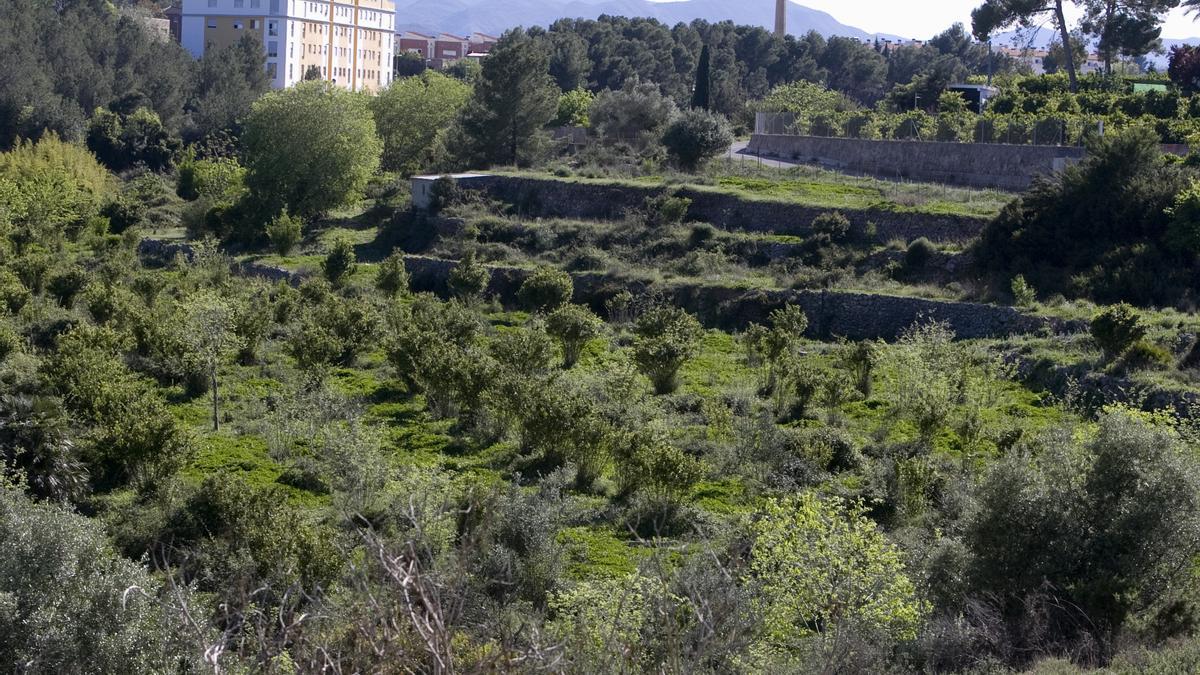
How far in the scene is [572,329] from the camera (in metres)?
26.7

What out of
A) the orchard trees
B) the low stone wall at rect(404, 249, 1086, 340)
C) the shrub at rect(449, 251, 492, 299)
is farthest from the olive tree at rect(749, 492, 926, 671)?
the orchard trees

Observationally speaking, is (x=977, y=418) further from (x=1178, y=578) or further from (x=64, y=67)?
(x=64, y=67)

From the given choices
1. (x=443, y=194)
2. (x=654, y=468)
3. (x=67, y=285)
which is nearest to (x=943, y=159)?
(x=443, y=194)

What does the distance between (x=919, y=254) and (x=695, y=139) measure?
12966 mm

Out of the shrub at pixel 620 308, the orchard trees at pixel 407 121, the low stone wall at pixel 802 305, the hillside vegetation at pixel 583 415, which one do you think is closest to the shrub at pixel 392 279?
the hillside vegetation at pixel 583 415

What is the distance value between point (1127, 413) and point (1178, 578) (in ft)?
8.98

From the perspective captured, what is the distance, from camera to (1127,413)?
15594 millimetres

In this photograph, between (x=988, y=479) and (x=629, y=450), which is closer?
(x=988, y=479)

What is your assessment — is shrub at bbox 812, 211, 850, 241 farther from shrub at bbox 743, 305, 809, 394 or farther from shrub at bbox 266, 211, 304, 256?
shrub at bbox 266, 211, 304, 256

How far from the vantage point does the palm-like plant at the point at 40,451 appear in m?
17.2

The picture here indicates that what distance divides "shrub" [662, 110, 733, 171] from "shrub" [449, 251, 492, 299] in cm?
1279

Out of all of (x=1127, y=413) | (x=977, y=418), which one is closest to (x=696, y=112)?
(x=977, y=418)

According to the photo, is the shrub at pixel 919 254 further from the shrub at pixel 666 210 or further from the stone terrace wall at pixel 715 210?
the shrub at pixel 666 210

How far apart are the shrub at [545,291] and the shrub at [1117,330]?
13114 mm
